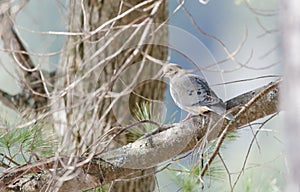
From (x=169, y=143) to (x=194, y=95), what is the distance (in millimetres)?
64

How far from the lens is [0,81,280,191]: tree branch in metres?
0.58

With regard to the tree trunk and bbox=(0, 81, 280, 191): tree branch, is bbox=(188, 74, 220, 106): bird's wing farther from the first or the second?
the tree trunk

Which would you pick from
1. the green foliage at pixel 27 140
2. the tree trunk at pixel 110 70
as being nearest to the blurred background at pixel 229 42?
the tree trunk at pixel 110 70

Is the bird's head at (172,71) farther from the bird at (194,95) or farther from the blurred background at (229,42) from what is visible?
the blurred background at (229,42)

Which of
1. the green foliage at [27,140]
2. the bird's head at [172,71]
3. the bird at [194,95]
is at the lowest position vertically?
the green foliage at [27,140]

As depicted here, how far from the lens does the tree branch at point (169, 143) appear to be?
0.58 m

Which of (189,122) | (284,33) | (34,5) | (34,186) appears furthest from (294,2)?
(34,5)

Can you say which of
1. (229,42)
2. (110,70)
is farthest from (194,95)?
(229,42)

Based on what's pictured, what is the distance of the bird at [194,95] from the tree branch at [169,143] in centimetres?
1

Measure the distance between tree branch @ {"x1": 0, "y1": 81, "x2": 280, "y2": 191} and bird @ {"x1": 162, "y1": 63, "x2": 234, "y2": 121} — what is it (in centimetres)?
1

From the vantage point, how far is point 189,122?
0.59 meters

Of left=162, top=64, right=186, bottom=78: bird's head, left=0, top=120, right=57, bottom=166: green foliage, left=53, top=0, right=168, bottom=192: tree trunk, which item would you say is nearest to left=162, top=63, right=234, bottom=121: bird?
left=162, top=64, right=186, bottom=78: bird's head

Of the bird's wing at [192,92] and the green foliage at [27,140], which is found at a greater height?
the bird's wing at [192,92]

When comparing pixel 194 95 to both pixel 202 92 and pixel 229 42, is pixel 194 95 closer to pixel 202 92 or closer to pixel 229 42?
pixel 202 92
